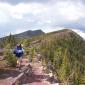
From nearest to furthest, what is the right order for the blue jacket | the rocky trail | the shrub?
the blue jacket
the rocky trail
the shrub

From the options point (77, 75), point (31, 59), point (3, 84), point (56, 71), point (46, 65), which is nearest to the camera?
point (3, 84)

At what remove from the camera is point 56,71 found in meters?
129

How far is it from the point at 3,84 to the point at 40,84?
2249 cm

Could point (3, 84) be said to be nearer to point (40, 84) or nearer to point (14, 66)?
point (40, 84)

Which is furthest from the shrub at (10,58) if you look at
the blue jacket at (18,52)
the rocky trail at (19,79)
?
the blue jacket at (18,52)

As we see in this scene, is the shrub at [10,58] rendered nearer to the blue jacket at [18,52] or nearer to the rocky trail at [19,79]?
the rocky trail at [19,79]

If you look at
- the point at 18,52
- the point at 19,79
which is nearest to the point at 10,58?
the point at 19,79

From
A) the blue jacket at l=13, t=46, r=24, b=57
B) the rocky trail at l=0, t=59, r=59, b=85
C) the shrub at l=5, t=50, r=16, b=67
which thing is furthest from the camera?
the shrub at l=5, t=50, r=16, b=67

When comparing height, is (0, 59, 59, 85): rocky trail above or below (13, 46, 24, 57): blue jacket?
below

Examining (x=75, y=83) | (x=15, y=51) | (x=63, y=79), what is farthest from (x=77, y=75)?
(x=15, y=51)

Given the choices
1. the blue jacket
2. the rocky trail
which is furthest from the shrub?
the blue jacket

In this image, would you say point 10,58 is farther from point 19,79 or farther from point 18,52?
point 18,52

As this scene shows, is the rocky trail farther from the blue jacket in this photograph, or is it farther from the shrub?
the blue jacket

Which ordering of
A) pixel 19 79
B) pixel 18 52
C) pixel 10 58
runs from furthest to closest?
1. pixel 10 58
2. pixel 19 79
3. pixel 18 52
